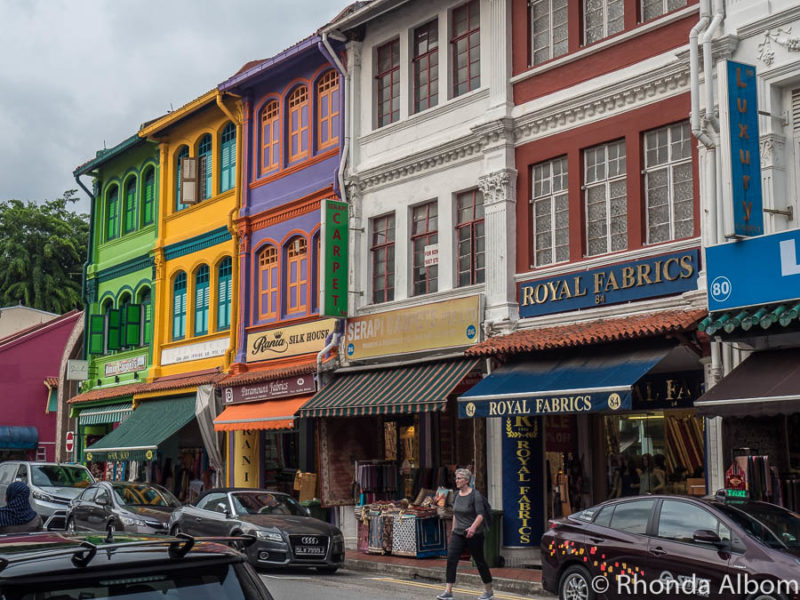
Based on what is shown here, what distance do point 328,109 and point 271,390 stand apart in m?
6.74

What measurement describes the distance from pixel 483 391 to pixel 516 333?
4.37 feet

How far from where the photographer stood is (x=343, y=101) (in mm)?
24359

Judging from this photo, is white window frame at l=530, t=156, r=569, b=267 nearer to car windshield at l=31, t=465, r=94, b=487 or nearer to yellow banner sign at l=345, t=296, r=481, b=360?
yellow banner sign at l=345, t=296, r=481, b=360

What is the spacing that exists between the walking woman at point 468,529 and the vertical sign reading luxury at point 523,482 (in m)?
4.38

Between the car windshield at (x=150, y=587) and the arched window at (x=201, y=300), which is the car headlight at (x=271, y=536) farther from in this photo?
the arched window at (x=201, y=300)

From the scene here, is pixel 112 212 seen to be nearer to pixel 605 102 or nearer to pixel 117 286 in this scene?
pixel 117 286

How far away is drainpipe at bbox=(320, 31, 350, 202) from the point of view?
23.8m

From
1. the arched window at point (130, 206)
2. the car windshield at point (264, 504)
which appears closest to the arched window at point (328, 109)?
the car windshield at point (264, 504)

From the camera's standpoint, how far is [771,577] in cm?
967

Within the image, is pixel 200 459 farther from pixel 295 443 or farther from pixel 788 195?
pixel 788 195

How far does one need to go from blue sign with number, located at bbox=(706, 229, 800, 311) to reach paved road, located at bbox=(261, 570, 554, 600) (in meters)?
4.84

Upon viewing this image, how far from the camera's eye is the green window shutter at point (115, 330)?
33.3 metres

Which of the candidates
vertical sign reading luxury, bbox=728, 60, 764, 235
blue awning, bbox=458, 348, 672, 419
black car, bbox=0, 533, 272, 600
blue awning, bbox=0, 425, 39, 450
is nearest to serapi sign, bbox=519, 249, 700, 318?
blue awning, bbox=458, 348, 672, 419

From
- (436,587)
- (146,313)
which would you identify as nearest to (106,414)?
(146,313)
